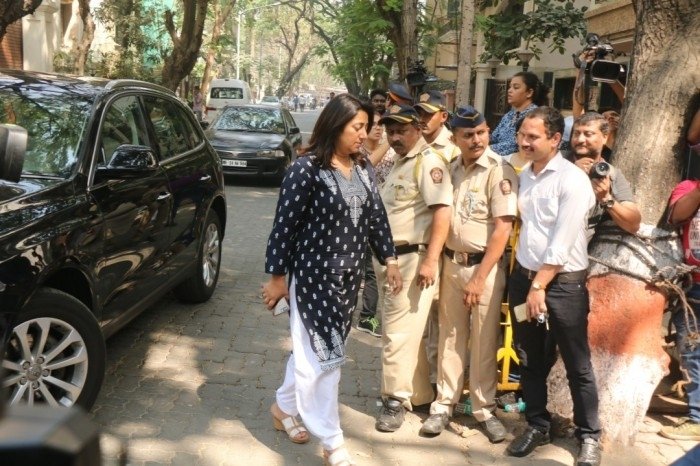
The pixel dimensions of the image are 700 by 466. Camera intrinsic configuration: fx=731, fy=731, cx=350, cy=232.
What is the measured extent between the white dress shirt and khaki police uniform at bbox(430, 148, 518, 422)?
14 cm

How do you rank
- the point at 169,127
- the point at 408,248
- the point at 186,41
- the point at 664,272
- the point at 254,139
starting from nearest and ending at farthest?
the point at 664,272, the point at 408,248, the point at 169,127, the point at 186,41, the point at 254,139

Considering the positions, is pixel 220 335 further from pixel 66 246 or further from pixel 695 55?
pixel 695 55

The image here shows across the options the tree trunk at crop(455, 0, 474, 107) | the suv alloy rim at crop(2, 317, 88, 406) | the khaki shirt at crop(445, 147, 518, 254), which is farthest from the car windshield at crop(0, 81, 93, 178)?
the tree trunk at crop(455, 0, 474, 107)

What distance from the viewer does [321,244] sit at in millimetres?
3410

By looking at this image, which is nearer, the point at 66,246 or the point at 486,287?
the point at 66,246

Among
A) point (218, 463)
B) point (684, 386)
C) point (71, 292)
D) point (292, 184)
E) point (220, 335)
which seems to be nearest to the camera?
point (292, 184)

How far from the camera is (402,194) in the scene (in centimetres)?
404

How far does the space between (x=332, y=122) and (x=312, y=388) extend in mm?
1261

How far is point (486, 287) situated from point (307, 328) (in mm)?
1078

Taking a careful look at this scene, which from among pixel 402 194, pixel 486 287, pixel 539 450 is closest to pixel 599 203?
pixel 486 287

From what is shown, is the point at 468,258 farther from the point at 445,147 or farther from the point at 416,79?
the point at 416,79

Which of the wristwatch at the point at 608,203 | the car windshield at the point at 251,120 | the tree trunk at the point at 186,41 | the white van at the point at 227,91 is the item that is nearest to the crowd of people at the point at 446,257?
the wristwatch at the point at 608,203

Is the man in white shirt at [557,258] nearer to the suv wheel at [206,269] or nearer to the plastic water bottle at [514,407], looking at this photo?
the plastic water bottle at [514,407]

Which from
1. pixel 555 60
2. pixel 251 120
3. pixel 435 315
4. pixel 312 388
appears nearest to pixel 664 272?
pixel 435 315
